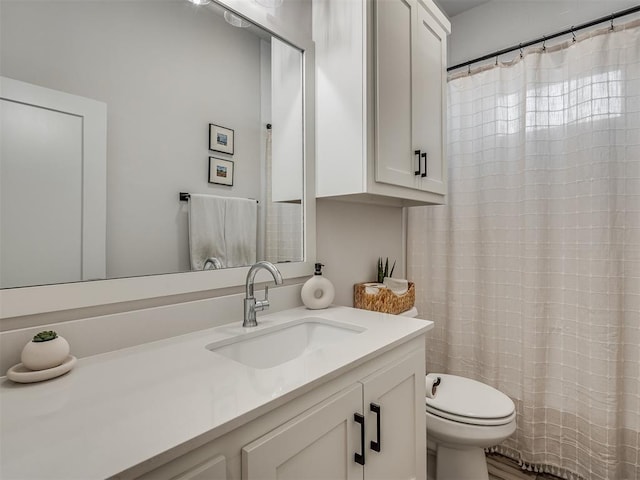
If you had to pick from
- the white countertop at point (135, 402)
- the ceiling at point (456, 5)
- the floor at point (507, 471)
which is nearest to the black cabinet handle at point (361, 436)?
the white countertop at point (135, 402)

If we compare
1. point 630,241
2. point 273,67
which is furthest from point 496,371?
point 273,67

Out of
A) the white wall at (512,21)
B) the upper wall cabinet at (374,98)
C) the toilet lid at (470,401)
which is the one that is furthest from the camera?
the white wall at (512,21)

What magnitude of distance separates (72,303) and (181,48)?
848 mm

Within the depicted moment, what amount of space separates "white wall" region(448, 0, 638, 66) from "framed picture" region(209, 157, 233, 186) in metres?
1.78

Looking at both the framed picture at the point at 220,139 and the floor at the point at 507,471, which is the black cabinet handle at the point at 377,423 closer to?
the framed picture at the point at 220,139

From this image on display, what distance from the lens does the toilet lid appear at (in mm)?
1460

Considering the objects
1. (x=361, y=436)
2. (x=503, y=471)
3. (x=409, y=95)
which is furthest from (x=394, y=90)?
(x=503, y=471)

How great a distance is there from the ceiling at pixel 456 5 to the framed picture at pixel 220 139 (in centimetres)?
176

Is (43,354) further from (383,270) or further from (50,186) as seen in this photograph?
(383,270)

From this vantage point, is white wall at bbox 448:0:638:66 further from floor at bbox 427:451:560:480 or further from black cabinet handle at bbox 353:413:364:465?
floor at bbox 427:451:560:480

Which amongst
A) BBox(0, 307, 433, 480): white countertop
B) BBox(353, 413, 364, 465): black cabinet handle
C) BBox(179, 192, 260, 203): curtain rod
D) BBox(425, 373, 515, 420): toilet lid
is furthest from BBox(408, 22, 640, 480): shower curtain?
BBox(179, 192, 260, 203): curtain rod

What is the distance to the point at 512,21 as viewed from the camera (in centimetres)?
204

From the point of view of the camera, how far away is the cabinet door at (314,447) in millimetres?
657

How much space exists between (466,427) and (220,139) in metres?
1.49
